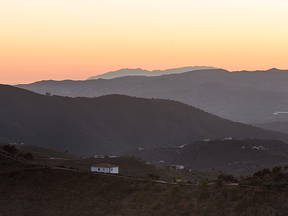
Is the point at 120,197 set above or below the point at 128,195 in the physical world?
below

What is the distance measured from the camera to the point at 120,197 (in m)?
58.9

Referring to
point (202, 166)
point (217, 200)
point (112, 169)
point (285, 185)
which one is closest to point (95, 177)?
point (217, 200)

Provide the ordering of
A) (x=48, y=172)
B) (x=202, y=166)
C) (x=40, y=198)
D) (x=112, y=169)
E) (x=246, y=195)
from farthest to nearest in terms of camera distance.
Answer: (x=202, y=166) < (x=112, y=169) < (x=48, y=172) < (x=40, y=198) < (x=246, y=195)

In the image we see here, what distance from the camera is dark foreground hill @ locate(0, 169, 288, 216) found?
51.2 meters

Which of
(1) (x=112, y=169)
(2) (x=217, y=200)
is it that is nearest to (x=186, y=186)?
(2) (x=217, y=200)

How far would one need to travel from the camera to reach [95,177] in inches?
2608

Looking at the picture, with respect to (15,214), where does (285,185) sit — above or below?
above

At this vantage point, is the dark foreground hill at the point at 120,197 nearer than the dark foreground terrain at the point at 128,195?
Yes

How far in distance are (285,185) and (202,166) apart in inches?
5371

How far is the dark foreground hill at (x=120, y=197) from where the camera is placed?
51188 millimetres

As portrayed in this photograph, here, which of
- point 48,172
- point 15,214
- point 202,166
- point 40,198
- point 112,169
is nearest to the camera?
point 15,214

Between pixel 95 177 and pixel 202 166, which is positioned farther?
pixel 202 166

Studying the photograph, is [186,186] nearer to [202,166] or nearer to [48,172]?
[48,172]

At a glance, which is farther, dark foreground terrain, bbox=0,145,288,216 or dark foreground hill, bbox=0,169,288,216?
dark foreground terrain, bbox=0,145,288,216
